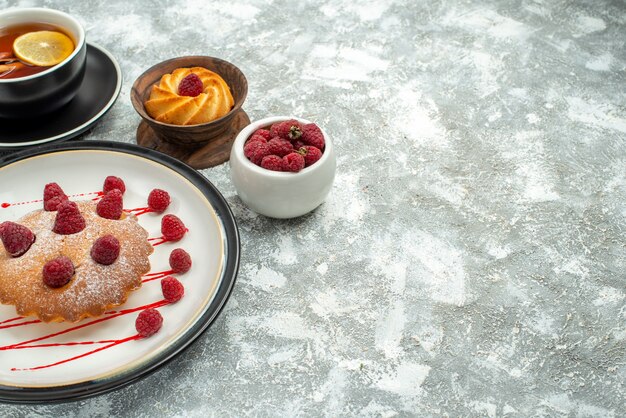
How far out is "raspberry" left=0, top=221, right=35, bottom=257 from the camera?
1187 mm

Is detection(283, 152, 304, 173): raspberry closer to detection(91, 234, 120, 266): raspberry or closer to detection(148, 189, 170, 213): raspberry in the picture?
detection(148, 189, 170, 213): raspberry

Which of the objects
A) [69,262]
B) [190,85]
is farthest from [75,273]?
[190,85]

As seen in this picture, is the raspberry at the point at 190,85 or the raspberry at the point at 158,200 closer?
the raspberry at the point at 158,200

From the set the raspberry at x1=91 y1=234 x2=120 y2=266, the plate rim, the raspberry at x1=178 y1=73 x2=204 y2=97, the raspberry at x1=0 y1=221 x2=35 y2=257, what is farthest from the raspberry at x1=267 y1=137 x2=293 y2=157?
the raspberry at x1=0 y1=221 x2=35 y2=257

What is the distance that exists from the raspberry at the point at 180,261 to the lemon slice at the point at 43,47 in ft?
2.05

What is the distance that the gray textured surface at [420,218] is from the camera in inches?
47.0

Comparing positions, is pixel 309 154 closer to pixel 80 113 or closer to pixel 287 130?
pixel 287 130

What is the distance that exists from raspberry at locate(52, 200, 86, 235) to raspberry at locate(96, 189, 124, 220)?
8 centimetres

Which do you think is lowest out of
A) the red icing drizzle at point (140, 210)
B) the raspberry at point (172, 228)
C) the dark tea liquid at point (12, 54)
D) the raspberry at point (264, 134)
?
the red icing drizzle at point (140, 210)

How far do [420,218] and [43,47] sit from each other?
39.5 inches

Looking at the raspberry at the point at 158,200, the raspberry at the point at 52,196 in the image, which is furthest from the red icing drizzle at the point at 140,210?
the raspberry at the point at 52,196

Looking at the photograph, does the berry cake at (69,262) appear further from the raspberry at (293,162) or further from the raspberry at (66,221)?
the raspberry at (293,162)

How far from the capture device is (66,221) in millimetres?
1221

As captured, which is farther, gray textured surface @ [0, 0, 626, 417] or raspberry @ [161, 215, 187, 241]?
raspberry @ [161, 215, 187, 241]
